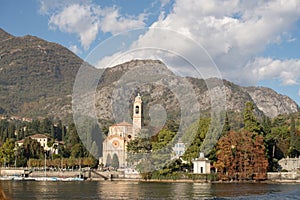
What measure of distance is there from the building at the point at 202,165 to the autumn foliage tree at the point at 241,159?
62.3 inches

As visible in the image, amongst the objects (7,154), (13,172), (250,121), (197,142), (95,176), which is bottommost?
(95,176)

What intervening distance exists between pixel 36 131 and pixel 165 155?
69.0m

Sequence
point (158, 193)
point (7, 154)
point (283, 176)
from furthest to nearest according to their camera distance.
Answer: point (7, 154)
point (283, 176)
point (158, 193)

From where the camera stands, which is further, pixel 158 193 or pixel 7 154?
pixel 7 154

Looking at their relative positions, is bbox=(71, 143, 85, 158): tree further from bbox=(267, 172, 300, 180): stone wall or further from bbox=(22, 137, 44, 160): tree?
bbox=(267, 172, 300, 180): stone wall

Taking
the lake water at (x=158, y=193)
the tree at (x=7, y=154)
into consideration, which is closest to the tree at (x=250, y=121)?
the lake water at (x=158, y=193)

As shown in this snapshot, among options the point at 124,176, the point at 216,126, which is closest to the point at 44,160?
the point at 124,176

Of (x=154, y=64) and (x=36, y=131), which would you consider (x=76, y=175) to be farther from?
(x=36, y=131)

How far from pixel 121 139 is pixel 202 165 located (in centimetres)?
2288

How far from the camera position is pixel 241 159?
4966 centimetres

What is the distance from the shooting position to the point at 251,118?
53.7 meters

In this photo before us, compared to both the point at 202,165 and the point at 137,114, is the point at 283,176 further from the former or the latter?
the point at 137,114

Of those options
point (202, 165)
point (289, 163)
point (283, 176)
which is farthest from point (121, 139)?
point (283, 176)

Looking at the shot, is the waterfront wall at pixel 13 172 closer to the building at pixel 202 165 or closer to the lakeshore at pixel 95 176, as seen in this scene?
the lakeshore at pixel 95 176
